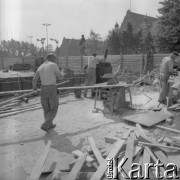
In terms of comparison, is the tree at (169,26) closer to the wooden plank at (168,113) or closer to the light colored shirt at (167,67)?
the light colored shirt at (167,67)

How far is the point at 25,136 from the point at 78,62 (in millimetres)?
19999

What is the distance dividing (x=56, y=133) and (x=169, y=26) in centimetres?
1783

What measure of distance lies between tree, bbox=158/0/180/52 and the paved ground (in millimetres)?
13352

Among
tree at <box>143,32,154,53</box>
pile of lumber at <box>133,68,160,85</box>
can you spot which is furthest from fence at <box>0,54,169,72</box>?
tree at <box>143,32,154,53</box>

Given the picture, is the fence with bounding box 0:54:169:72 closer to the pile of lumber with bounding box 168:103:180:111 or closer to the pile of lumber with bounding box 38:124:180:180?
the pile of lumber with bounding box 168:103:180:111

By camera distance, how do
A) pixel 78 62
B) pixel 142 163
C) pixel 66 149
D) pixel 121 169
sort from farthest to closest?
pixel 78 62 < pixel 66 149 < pixel 142 163 < pixel 121 169

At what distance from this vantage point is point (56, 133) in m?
6.43

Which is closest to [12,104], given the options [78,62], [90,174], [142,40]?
[90,174]

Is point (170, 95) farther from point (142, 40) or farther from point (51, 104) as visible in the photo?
point (142, 40)

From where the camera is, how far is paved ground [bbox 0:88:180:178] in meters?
4.99

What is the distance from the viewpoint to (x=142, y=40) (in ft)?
119

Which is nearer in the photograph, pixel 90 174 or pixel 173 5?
pixel 90 174

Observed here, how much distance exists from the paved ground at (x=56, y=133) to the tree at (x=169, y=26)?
13352 millimetres

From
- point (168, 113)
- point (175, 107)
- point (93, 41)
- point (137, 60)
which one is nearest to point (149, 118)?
point (168, 113)
